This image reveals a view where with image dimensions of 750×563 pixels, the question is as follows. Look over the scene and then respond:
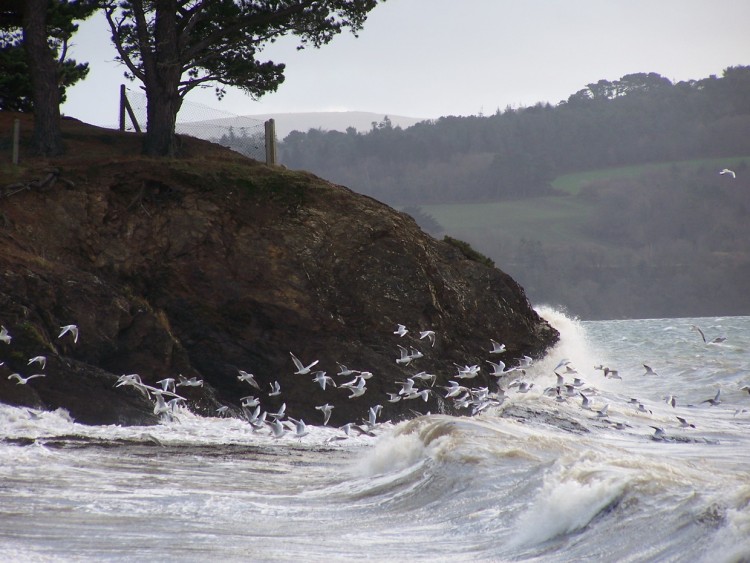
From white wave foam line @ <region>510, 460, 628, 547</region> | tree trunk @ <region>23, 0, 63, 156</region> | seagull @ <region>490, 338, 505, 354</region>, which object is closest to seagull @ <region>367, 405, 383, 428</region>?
seagull @ <region>490, 338, 505, 354</region>

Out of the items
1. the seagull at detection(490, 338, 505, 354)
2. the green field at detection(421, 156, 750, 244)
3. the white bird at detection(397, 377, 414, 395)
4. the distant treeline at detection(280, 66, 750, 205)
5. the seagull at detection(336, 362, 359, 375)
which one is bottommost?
the white bird at detection(397, 377, 414, 395)

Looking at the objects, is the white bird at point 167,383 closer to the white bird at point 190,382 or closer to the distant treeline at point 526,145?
the white bird at point 190,382

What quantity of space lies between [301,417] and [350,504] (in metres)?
8.42

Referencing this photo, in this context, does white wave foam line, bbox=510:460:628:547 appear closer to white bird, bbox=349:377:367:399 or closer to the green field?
white bird, bbox=349:377:367:399

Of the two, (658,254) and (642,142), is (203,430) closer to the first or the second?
(658,254)

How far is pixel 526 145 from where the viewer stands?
15075 cm

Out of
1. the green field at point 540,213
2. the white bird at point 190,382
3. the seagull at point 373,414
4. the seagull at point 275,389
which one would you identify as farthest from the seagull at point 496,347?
the green field at point 540,213

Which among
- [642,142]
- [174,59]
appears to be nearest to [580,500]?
[174,59]

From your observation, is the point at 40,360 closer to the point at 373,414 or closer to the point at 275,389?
the point at 275,389

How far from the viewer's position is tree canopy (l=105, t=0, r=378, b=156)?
934 inches

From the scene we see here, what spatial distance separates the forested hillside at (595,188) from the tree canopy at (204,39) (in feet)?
315

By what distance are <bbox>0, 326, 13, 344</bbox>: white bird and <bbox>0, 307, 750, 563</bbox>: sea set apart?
1.23 metres

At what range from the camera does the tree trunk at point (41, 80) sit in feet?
74.3

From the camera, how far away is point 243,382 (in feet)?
65.1
